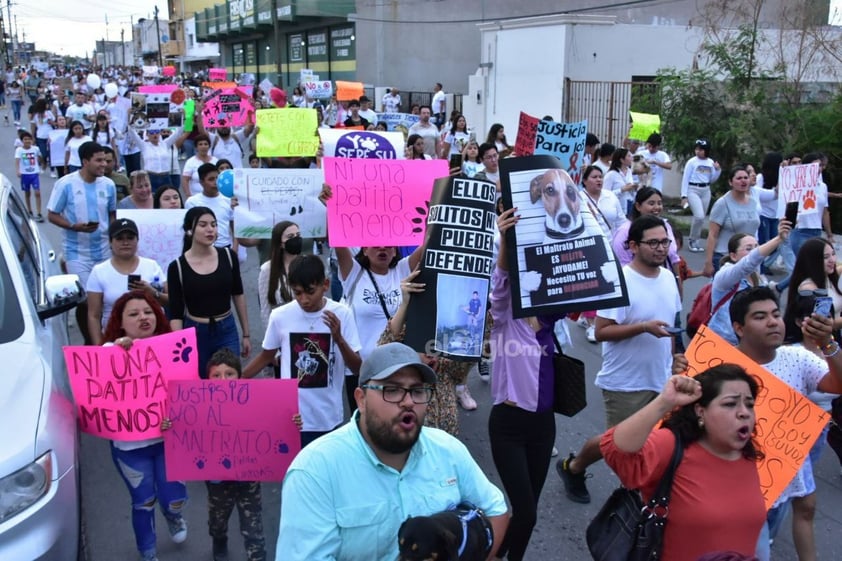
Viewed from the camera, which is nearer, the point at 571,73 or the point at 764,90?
the point at 764,90

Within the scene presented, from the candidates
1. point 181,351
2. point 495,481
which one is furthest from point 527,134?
point 181,351

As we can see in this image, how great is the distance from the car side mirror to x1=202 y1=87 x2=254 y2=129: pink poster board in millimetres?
7526

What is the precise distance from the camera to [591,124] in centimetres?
2142

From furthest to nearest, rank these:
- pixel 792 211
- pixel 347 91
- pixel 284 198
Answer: pixel 347 91 → pixel 792 211 → pixel 284 198

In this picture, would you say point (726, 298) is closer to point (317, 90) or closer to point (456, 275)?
point (456, 275)

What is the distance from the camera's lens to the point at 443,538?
7.20 feet

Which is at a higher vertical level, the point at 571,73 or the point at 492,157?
the point at 571,73

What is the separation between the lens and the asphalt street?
4.62 m

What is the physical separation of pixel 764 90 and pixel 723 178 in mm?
2164

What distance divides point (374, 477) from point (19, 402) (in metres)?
1.90

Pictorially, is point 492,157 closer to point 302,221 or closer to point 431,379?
point 302,221

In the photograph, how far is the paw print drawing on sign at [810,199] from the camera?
29.0ft

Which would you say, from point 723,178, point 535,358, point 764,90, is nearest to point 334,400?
point 535,358

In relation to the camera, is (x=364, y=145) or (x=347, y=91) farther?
(x=347, y=91)
